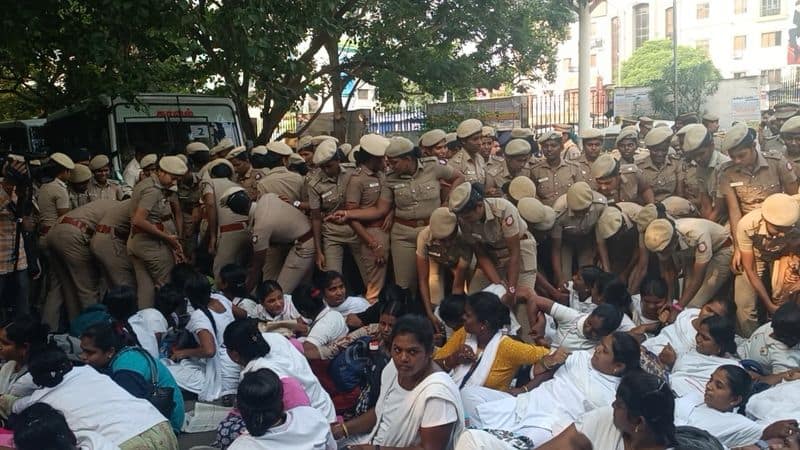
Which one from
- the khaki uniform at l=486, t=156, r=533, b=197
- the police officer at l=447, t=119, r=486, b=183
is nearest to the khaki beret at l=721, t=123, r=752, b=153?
the khaki uniform at l=486, t=156, r=533, b=197

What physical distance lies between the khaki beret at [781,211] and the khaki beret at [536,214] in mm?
1348

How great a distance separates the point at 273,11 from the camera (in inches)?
257

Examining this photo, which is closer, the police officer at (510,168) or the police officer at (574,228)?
the police officer at (574,228)

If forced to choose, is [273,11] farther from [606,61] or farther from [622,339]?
[606,61]

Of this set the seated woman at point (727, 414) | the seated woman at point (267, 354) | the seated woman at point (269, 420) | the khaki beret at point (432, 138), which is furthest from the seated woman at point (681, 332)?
the khaki beret at point (432, 138)

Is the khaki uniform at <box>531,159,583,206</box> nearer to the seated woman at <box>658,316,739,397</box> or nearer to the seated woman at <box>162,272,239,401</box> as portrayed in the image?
the seated woman at <box>658,316,739,397</box>

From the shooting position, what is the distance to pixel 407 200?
5.73 meters

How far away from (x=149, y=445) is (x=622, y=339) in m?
2.14

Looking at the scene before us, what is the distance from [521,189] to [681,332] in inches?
71.1

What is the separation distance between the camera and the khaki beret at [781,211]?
4773 mm

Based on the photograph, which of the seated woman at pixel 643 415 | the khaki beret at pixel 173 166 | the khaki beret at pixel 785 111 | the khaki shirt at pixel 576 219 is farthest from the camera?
the khaki beret at pixel 785 111

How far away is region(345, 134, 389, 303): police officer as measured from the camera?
584 centimetres

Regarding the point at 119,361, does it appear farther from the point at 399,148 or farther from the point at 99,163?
the point at 99,163

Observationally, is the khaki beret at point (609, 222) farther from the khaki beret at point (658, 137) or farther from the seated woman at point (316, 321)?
the seated woman at point (316, 321)
